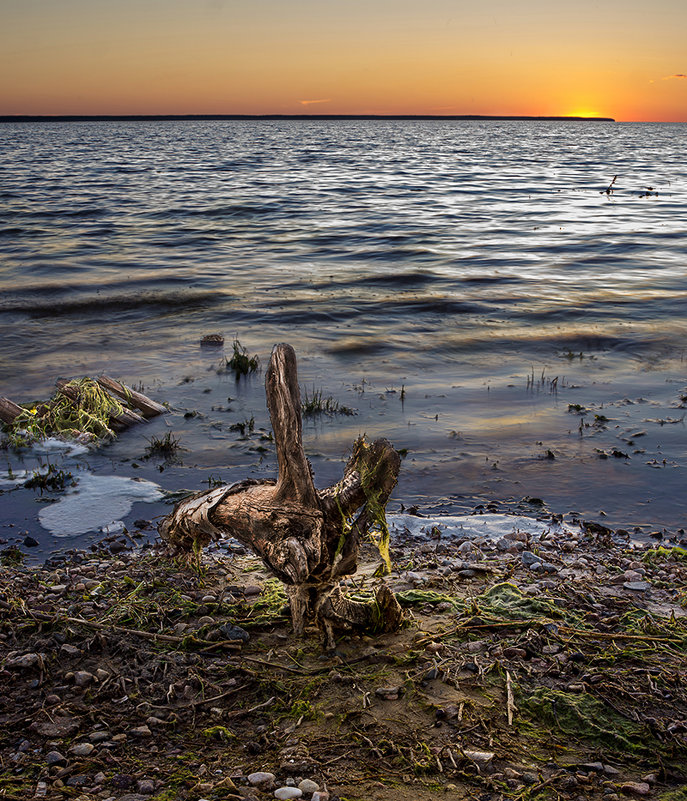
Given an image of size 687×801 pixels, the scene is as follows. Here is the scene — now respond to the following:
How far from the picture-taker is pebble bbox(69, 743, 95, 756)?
12.4ft

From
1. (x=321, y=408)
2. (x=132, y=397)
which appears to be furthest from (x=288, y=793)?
(x=132, y=397)

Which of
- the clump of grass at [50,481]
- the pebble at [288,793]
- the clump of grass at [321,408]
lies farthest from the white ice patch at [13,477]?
the pebble at [288,793]

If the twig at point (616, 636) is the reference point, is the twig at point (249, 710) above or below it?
below

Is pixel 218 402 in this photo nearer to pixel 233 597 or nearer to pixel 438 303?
pixel 233 597

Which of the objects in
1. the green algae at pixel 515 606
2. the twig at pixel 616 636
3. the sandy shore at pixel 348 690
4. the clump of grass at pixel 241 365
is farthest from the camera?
the clump of grass at pixel 241 365

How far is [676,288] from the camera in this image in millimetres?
20375

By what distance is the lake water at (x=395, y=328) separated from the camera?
29.3 feet

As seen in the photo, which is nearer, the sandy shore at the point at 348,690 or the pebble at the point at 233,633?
the sandy shore at the point at 348,690

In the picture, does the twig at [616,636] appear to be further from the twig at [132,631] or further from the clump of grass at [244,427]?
the clump of grass at [244,427]

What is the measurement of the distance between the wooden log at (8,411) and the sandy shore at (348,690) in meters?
4.75

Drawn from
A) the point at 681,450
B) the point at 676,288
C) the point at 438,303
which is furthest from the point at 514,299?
the point at 681,450

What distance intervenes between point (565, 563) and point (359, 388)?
6664mm

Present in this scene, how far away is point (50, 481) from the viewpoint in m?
8.27

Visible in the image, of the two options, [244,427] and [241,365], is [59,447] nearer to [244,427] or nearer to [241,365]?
→ [244,427]
